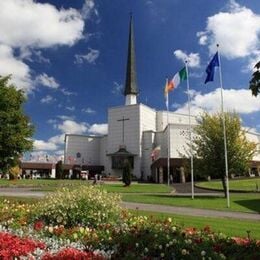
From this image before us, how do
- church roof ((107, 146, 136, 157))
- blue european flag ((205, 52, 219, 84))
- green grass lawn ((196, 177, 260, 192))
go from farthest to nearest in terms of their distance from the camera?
church roof ((107, 146, 136, 157)) → green grass lawn ((196, 177, 260, 192)) → blue european flag ((205, 52, 219, 84))

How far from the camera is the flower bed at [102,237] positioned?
8.49 m

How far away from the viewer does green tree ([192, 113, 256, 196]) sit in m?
40.3

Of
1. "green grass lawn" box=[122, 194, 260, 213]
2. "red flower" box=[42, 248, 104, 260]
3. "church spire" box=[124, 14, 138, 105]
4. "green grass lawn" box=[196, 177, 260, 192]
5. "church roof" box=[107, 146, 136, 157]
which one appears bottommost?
"red flower" box=[42, 248, 104, 260]

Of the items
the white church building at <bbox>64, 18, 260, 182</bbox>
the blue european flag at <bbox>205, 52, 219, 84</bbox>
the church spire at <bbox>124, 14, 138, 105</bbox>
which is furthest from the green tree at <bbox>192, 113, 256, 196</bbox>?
the church spire at <bbox>124, 14, 138, 105</bbox>

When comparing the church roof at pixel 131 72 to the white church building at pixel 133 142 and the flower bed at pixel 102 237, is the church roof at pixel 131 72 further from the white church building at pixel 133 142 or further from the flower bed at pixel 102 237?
the flower bed at pixel 102 237

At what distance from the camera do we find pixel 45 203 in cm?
1462

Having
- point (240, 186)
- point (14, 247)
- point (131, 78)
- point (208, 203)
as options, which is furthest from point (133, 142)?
point (14, 247)

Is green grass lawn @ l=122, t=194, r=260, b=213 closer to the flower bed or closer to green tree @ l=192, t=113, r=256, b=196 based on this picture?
green tree @ l=192, t=113, r=256, b=196

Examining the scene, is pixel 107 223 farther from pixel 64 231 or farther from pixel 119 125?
pixel 119 125

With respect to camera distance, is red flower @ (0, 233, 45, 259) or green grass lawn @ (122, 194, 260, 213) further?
green grass lawn @ (122, 194, 260, 213)

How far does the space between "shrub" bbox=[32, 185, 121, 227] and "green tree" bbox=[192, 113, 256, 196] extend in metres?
27.1

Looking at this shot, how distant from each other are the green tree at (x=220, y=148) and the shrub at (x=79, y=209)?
2707 cm

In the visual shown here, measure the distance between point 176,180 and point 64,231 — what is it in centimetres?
8747

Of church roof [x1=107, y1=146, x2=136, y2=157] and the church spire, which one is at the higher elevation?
the church spire
